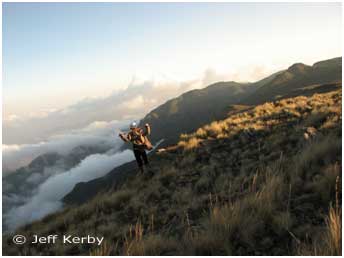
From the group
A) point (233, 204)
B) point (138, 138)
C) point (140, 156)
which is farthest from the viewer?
point (140, 156)

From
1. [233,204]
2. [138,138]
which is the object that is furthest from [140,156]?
[233,204]

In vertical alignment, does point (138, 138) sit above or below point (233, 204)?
above

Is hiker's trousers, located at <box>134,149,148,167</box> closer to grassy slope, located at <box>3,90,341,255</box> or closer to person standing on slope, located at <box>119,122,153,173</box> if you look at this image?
person standing on slope, located at <box>119,122,153,173</box>

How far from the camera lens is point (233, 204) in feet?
17.3

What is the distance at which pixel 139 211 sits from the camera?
26.1 feet

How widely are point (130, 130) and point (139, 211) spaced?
15.7 feet

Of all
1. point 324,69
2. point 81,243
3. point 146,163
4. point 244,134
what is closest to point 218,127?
point 244,134

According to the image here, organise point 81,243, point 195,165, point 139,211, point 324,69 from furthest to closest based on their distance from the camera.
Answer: point 324,69
point 195,165
point 139,211
point 81,243

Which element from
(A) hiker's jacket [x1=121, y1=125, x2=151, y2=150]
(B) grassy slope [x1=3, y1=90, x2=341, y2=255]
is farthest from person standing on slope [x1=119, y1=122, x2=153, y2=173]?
(B) grassy slope [x1=3, y1=90, x2=341, y2=255]

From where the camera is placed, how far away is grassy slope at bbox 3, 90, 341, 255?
4.27 m

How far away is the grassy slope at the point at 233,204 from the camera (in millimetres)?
4270


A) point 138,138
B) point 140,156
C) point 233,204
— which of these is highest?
point 138,138

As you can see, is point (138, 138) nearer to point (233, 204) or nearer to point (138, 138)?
point (138, 138)

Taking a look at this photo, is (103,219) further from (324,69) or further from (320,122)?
(324,69)
